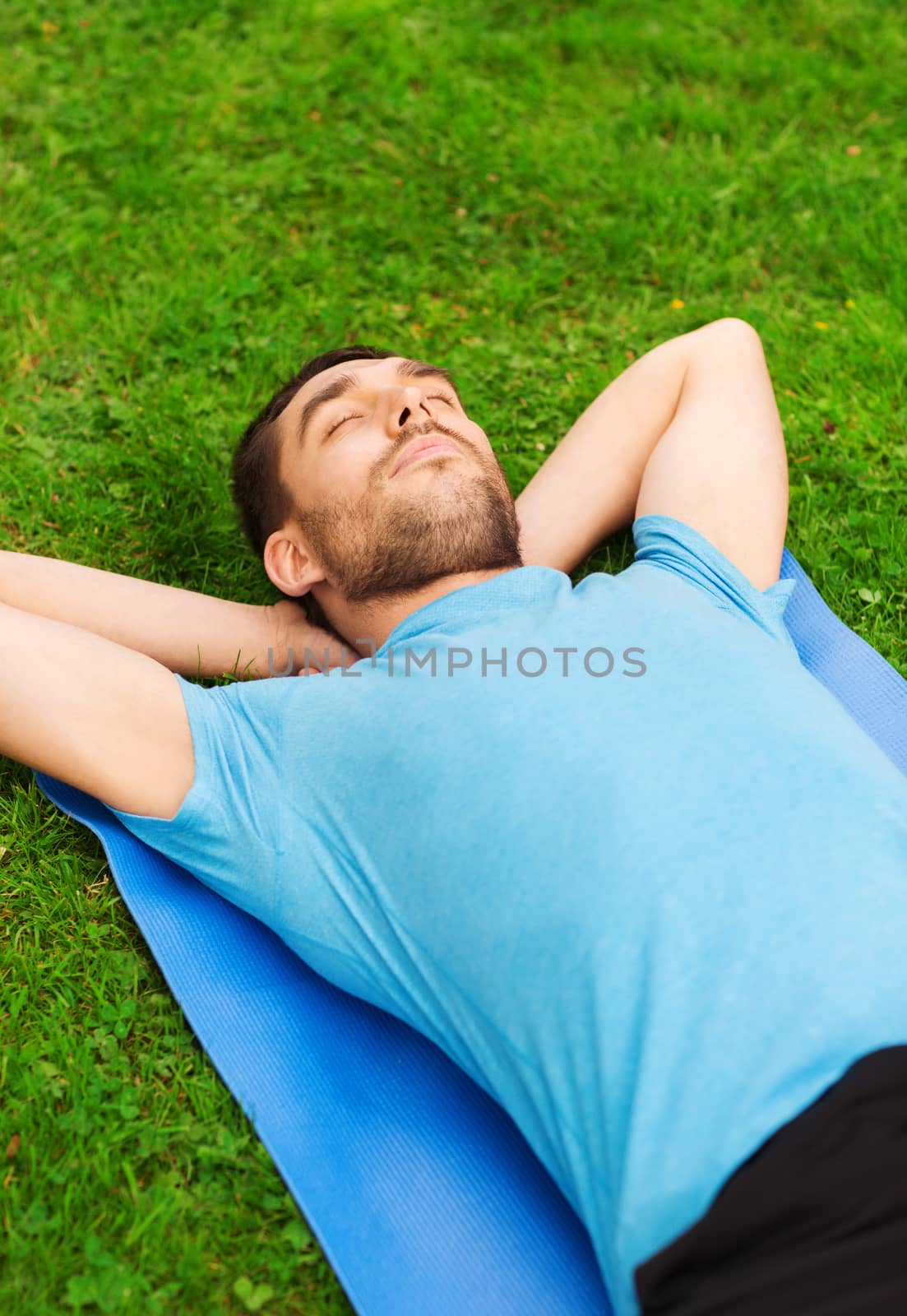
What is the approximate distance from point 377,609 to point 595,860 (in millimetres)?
1051

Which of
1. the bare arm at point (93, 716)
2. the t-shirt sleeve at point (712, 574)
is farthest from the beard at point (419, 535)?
the bare arm at point (93, 716)

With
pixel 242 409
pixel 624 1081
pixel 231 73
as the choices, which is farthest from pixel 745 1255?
pixel 231 73

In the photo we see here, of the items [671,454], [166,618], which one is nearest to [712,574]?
[671,454]

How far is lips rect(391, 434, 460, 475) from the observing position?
2910 millimetres

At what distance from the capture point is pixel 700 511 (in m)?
3.09

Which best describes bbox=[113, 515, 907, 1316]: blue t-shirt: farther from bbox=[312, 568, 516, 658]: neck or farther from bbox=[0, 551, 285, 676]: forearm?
bbox=[0, 551, 285, 676]: forearm

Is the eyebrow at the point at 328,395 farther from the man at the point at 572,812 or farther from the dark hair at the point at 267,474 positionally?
the dark hair at the point at 267,474

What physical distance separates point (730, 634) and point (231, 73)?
427 centimetres

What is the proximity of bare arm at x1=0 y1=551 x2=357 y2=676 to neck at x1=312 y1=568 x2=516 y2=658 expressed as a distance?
4.3 inches

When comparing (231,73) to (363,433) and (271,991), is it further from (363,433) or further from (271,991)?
(271,991)

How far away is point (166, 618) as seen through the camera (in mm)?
3129

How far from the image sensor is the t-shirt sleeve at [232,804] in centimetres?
252

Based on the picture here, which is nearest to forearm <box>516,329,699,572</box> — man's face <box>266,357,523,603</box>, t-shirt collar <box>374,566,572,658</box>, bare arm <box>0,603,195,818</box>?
man's face <box>266,357,523,603</box>

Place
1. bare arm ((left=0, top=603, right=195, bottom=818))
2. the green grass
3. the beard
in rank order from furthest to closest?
the beard < the green grass < bare arm ((left=0, top=603, right=195, bottom=818))
